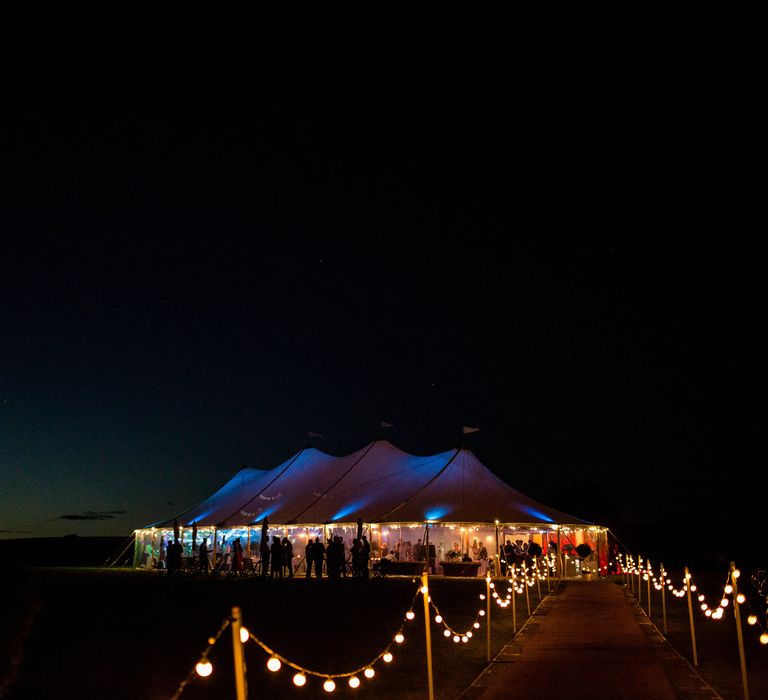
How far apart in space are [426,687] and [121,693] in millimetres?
2335

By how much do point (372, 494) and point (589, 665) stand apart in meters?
20.1

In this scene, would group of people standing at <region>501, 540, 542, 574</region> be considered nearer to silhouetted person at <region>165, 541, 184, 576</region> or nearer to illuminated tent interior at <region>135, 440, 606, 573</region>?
illuminated tent interior at <region>135, 440, 606, 573</region>

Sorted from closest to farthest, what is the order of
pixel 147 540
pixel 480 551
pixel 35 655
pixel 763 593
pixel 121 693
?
1. pixel 121 693
2. pixel 35 655
3. pixel 763 593
4. pixel 480 551
5. pixel 147 540

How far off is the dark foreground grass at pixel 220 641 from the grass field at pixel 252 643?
15 mm

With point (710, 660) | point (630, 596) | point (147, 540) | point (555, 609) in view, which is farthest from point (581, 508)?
point (710, 660)

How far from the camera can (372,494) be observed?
28.0m

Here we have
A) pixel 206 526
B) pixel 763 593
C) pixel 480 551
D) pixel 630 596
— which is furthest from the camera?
pixel 206 526

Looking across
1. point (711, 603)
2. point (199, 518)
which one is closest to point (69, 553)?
point (199, 518)

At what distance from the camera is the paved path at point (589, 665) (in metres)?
6.78

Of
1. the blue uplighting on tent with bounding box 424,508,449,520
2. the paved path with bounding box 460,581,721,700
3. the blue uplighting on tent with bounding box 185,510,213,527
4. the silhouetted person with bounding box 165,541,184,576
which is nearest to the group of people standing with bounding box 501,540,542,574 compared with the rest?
the blue uplighting on tent with bounding box 424,508,449,520

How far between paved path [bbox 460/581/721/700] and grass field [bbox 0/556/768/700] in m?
0.24

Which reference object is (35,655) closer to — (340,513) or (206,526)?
(340,513)

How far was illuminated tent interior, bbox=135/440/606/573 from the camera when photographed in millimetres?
25812

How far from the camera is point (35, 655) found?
8961 mm
